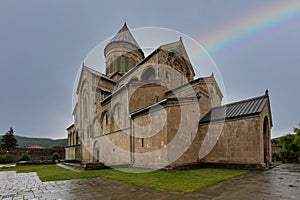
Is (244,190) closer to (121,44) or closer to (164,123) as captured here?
(164,123)

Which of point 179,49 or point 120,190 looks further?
point 179,49

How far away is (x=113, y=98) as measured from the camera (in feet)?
66.6

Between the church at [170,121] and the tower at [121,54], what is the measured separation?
5.31 meters

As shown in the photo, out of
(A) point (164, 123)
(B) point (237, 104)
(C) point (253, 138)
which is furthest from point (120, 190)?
(B) point (237, 104)

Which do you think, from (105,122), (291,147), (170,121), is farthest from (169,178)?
(291,147)

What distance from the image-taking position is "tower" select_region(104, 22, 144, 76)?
1173 inches

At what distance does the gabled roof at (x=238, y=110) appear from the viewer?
1323 centimetres

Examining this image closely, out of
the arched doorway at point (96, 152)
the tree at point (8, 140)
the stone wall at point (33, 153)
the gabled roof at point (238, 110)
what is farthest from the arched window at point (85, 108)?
the tree at point (8, 140)

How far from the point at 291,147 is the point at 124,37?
1051 inches

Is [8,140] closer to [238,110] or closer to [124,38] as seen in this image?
[124,38]

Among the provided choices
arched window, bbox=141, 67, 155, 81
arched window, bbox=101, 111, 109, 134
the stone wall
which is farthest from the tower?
the stone wall

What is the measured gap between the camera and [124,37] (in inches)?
1250

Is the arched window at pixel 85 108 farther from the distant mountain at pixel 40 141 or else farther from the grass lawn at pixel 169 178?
the distant mountain at pixel 40 141

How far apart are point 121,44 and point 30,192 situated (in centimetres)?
2670
